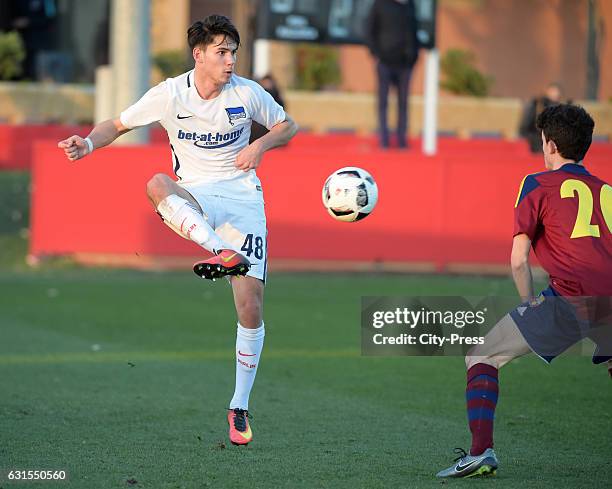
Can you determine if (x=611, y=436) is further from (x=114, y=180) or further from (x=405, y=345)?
(x=114, y=180)

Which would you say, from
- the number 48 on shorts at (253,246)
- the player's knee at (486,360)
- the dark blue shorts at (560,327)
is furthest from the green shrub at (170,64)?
the dark blue shorts at (560,327)

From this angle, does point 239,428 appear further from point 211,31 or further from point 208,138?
point 211,31

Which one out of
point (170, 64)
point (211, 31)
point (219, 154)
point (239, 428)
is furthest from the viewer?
point (170, 64)

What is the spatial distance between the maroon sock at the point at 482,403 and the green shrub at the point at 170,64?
2271 cm

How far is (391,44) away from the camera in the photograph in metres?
18.2

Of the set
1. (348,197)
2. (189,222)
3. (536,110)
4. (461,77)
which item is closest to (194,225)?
(189,222)

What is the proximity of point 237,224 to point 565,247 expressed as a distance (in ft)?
7.14

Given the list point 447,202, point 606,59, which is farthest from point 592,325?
point 606,59

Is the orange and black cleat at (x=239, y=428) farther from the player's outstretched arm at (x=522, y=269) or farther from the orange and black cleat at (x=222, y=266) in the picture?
the player's outstretched arm at (x=522, y=269)

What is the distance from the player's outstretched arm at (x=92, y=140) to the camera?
299 inches

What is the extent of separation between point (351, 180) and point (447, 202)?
8.94 m

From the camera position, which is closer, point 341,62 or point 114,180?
point 114,180

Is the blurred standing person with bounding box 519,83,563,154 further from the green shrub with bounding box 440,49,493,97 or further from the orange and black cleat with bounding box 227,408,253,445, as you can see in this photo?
the orange and black cleat with bounding box 227,408,253,445

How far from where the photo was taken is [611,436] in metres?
8.01
